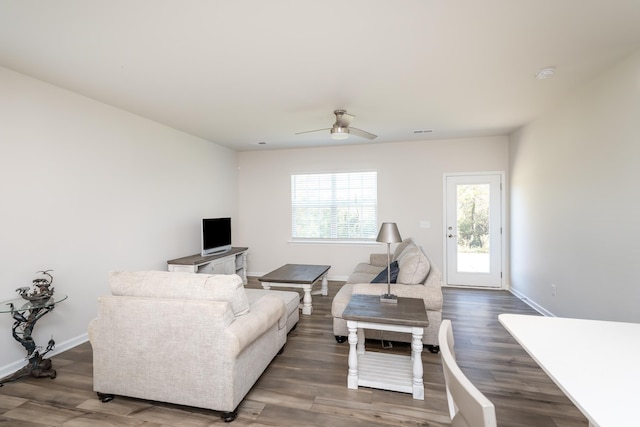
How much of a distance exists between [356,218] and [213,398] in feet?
14.1

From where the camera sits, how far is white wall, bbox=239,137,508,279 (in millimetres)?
5342

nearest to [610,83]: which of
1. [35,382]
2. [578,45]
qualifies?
[578,45]

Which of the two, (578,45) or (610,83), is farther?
(610,83)

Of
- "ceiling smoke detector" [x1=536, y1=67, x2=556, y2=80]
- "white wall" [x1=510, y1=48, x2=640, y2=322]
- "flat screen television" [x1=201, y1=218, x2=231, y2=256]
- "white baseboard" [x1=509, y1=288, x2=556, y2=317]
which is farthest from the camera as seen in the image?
"flat screen television" [x1=201, y1=218, x2=231, y2=256]

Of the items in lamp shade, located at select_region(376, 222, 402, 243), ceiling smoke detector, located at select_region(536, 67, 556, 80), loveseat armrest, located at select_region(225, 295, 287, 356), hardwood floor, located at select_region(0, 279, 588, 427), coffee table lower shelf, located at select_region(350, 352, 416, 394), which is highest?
ceiling smoke detector, located at select_region(536, 67, 556, 80)

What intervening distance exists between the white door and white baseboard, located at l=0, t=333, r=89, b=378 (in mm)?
5391

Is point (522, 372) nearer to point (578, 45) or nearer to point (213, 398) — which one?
Answer: point (213, 398)

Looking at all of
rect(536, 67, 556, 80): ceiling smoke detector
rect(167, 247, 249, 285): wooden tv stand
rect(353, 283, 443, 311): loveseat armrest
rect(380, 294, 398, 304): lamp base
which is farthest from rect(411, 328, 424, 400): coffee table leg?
rect(167, 247, 249, 285): wooden tv stand

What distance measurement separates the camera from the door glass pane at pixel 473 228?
17.1ft

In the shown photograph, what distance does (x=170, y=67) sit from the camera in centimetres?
259

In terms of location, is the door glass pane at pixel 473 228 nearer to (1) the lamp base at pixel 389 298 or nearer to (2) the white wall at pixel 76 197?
(1) the lamp base at pixel 389 298

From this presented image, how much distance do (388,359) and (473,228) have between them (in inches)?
138

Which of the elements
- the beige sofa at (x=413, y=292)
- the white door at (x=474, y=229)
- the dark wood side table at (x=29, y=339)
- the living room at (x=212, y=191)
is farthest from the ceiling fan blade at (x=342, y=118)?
the dark wood side table at (x=29, y=339)

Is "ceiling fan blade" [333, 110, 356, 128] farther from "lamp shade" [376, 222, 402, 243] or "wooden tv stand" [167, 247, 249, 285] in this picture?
"wooden tv stand" [167, 247, 249, 285]
